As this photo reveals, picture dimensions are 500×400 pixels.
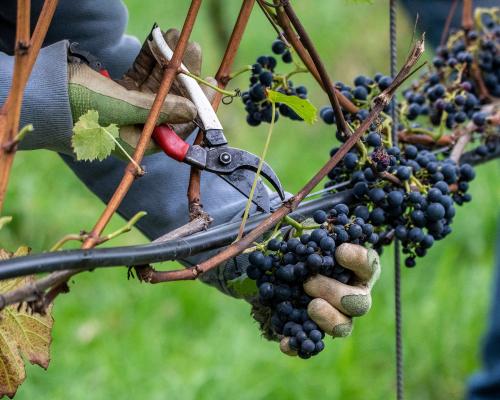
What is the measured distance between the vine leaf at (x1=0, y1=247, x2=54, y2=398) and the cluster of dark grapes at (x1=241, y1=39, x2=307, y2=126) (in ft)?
1.46

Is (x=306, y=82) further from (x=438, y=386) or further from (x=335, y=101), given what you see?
(x=335, y=101)

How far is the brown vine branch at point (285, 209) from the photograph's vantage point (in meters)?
0.93

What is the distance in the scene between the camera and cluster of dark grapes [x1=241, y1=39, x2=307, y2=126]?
4.14 feet

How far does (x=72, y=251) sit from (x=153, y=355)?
220 cm

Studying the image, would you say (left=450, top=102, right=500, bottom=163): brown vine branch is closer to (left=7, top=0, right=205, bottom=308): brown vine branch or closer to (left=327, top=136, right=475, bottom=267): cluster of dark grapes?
(left=327, top=136, right=475, bottom=267): cluster of dark grapes

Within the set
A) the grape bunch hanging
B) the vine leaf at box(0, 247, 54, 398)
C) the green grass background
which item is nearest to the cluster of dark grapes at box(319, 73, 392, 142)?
the grape bunch hanging

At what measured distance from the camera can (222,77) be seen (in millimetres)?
1132

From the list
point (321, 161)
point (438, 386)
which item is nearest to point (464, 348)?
point (438, 386)

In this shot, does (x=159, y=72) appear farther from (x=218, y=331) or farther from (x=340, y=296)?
(x=218, y=331)

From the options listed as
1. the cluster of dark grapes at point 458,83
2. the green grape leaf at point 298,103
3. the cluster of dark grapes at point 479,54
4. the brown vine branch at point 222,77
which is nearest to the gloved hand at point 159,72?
the brown vine branch at point 222,77

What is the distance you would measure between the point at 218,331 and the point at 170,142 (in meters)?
2.18

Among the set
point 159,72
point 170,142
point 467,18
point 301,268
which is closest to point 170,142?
point 170,142

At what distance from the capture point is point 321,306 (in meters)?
1.05

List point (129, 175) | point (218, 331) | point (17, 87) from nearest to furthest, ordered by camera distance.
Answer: point (17, 87) < point (129, 175) < point (218, 331)
